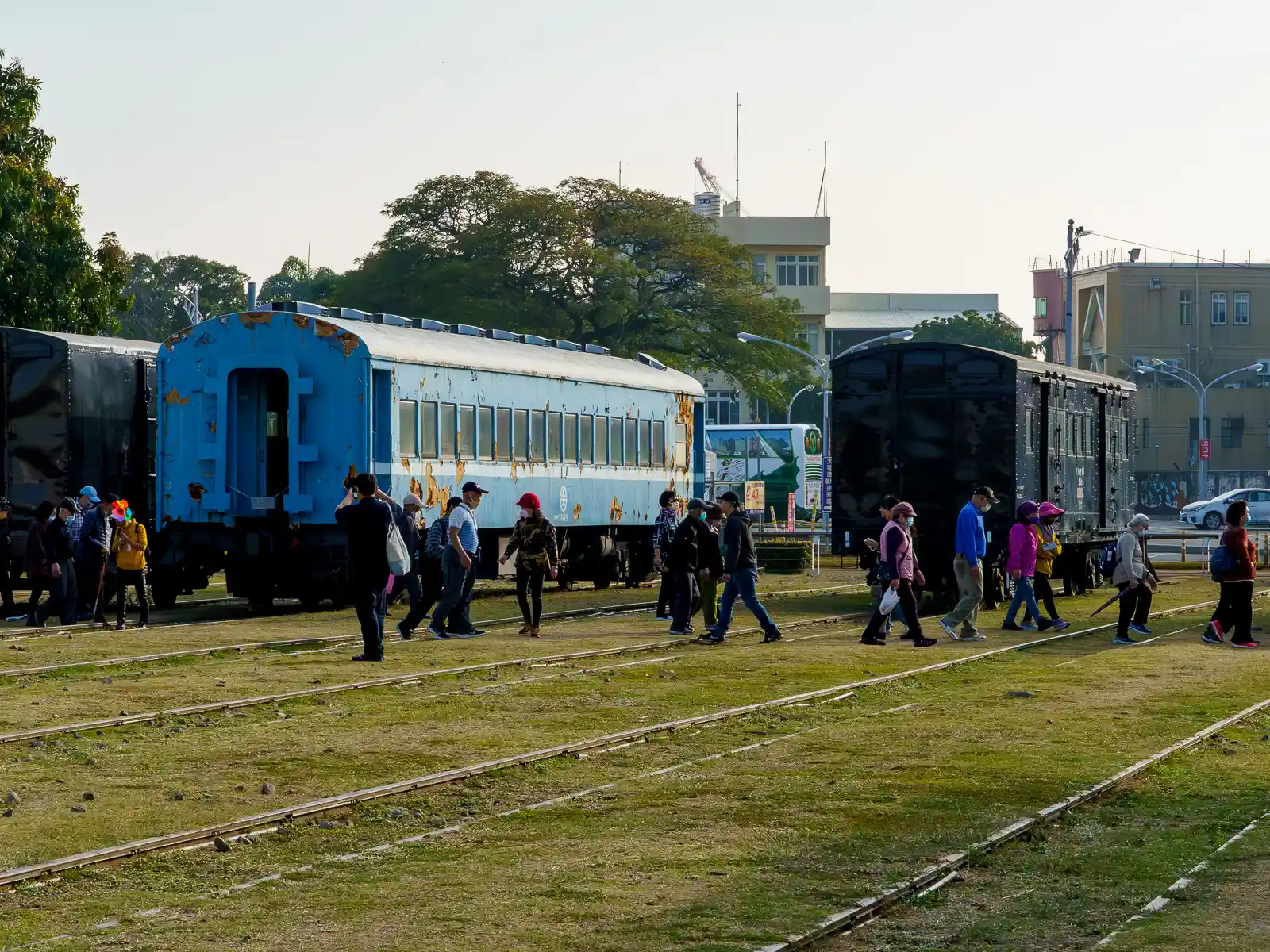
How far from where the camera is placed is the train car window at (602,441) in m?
32.3

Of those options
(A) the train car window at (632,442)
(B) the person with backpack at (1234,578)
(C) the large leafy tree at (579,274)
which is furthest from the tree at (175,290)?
(B) the person with backpack at (1234,578)

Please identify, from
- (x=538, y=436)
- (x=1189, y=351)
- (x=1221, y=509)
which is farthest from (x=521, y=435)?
(x=1189, y=351)

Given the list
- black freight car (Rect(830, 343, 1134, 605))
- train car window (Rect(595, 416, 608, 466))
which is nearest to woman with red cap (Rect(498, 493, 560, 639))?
black freight car (Rect(830, 343, 1134, 605))

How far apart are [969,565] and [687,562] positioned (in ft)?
10.2

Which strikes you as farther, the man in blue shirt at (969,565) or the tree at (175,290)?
the tree at (175,290)

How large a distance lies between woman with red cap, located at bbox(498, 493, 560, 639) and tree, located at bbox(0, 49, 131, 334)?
18700 millimetres

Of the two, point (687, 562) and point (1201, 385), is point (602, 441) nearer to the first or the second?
point (687, 562)

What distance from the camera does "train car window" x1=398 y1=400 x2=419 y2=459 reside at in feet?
86.3

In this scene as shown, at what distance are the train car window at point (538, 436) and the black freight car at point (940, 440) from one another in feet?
14.1

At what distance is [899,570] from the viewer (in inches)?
845

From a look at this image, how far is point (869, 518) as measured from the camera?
2862 centimetres

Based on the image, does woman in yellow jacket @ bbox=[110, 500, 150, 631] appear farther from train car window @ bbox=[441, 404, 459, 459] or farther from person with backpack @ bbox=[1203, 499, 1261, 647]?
person with backpack @ bbox=[1203, 499, 1261, 647]

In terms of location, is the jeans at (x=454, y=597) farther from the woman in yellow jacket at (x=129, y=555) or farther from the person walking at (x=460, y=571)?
the woman in yellow jacket at (x=129, y=555)

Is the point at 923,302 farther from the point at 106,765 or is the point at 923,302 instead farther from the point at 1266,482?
the point at 106,765
